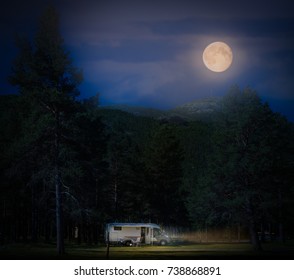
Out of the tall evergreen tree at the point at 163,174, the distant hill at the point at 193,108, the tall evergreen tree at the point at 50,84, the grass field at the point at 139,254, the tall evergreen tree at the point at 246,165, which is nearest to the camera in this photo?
the grass field at the point at 139,254

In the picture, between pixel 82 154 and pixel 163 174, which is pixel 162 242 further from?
pixel 82 154

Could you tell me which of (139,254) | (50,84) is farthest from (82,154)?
(139,254)

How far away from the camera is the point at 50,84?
2728 cm

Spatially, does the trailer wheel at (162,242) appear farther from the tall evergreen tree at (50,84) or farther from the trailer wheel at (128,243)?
the tall evergreen tree at (50,84)

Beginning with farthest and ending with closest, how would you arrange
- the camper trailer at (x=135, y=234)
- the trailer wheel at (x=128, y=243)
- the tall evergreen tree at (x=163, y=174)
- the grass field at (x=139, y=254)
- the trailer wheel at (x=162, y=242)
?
the tall evergreen tree at (x=163, y=174)
the trailer wheel at (x=162, y=242)
the camper trailer at (x=135, y=234)
the trailer wheel at (x=128, y=243)
the grass field at (x=139, y=254)

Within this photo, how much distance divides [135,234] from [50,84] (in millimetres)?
20990

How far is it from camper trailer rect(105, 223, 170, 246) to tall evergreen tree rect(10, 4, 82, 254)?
17.5 meters

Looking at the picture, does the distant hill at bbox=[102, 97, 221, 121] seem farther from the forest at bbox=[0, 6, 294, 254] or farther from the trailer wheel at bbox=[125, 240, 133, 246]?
the trailer wheel at bbox=[125, 240, 133, 246]

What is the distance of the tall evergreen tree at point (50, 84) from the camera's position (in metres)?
26.4

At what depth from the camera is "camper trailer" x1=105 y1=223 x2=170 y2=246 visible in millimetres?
44125

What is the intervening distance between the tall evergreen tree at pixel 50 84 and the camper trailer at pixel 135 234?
17.5 meters

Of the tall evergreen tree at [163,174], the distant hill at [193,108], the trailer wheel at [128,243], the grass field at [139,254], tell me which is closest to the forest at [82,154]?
the grass field at [139,254]
